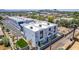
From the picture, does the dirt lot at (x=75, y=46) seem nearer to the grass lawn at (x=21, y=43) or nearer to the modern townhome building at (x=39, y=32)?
the modern townhome building at (x=39, y=32)

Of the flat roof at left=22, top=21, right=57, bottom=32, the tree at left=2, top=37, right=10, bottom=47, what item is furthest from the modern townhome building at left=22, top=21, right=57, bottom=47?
the tree at left=2, top=37, right=10, bottom=47

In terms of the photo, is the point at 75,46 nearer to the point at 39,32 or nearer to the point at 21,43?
the point at 39,32

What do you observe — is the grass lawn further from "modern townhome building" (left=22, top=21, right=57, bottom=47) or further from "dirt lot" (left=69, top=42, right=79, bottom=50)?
"dirt lot" (left=69, top=42, right=79, bottom=50)

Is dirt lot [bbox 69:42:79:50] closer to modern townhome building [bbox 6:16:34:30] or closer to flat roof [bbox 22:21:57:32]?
flat roof [bbox 22:21:57:32]

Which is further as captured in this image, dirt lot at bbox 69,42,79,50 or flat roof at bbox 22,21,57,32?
dirt lot at bbox 69,42,79,50

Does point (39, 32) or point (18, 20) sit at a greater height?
point (18, 20)

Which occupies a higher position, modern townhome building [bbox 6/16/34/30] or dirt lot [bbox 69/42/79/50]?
modern townhome building [bbox 6/16/34/30]

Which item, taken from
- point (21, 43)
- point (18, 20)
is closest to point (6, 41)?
point (21, 43)

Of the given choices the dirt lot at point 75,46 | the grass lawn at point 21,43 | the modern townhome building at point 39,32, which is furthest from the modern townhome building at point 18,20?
the dirt lot at point 75,46

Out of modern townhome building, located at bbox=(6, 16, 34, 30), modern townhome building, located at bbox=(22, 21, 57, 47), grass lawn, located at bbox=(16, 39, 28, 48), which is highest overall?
modern townhome building, located at bbox=(6, 16, 34, 30)
